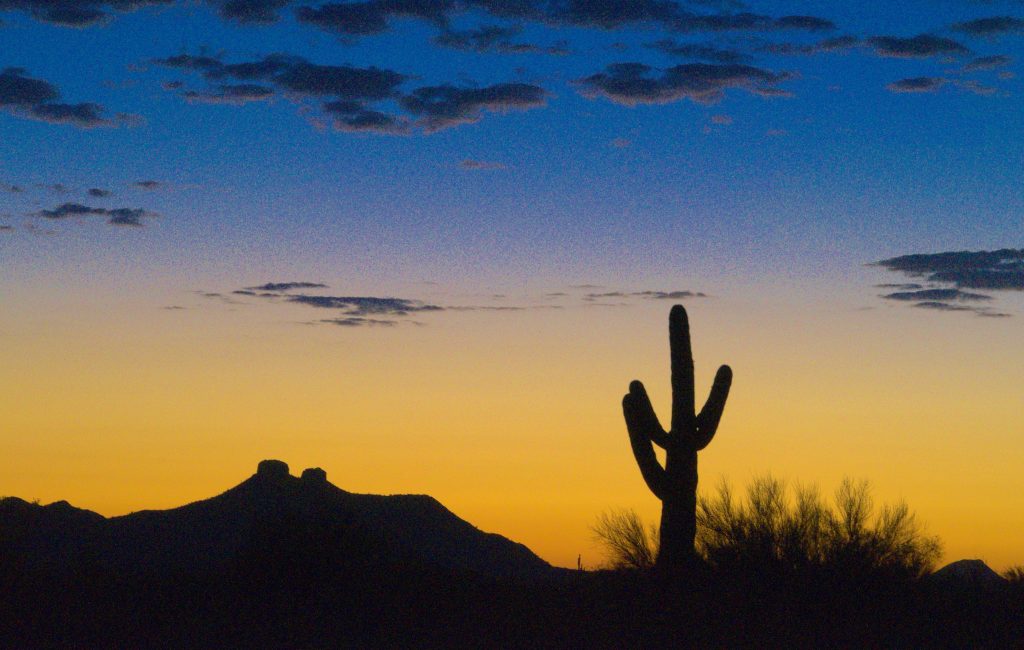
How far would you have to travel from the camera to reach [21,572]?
40750mm

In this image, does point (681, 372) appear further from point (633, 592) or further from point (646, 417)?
point (633, 592)

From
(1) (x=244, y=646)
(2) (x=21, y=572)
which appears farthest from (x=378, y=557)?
(1) (x=244, y=646)

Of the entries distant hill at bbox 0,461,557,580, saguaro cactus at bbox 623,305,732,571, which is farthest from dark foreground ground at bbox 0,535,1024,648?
distant hill at bbox 0,461,557,580

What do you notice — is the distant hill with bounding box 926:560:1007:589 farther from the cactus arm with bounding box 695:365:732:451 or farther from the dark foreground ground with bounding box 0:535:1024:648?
the cactus arm with bounding box 695:365:732:451

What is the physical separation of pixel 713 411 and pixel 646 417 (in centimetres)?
150

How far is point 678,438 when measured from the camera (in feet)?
93.8

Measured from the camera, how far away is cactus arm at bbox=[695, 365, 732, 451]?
28297mm

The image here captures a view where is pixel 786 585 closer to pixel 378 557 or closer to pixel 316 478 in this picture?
pixel 378 557

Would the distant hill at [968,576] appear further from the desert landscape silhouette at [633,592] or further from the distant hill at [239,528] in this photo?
the distant hill at [239,528]

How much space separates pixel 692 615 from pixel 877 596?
6260 millimetres

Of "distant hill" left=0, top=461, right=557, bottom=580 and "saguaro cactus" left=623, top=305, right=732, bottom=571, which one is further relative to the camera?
"distant hill" left=0, top=461, right=557, bottom=580

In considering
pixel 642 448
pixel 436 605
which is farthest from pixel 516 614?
pixel 642 448

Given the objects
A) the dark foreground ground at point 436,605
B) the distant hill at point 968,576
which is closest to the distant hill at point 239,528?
the dark foreground ground at point 436,605

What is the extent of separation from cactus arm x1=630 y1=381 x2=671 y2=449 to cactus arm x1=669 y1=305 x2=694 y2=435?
349 mm
